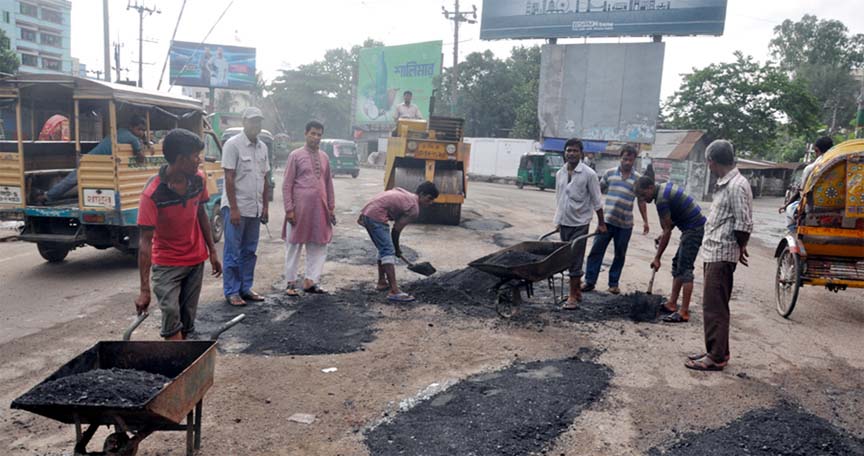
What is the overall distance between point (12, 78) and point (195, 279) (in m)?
5.12

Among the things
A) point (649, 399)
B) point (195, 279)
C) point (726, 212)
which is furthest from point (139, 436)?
point (726, 212)

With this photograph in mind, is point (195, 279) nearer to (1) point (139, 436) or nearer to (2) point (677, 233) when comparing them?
(1) point (139, 436)

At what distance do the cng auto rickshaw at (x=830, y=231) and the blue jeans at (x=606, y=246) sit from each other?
1.67 meters

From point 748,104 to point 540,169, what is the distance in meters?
11.6

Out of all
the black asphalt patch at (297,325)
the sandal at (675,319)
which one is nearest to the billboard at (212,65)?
the black asphalt patch at (297,325)

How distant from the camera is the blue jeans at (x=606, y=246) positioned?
726cm

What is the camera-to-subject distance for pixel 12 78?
741 centimetres

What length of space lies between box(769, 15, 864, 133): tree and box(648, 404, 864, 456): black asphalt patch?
49.3m

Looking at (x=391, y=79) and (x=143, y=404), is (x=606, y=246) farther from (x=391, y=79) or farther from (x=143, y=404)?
(x=391, y=79)

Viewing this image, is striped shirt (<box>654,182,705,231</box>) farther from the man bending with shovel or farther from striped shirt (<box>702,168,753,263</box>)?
the man bending with shovel

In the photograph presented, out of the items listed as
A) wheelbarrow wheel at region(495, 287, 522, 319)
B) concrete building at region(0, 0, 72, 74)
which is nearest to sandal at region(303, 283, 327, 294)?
wheelbarrow wheel at region(495, 287, 522, 319)

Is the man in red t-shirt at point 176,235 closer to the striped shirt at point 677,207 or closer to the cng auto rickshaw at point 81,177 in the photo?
the cng auto rickshaw at point 81,177

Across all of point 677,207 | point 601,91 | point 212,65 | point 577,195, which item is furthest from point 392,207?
point 212,65

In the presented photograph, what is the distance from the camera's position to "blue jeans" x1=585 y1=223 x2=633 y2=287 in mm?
7258
